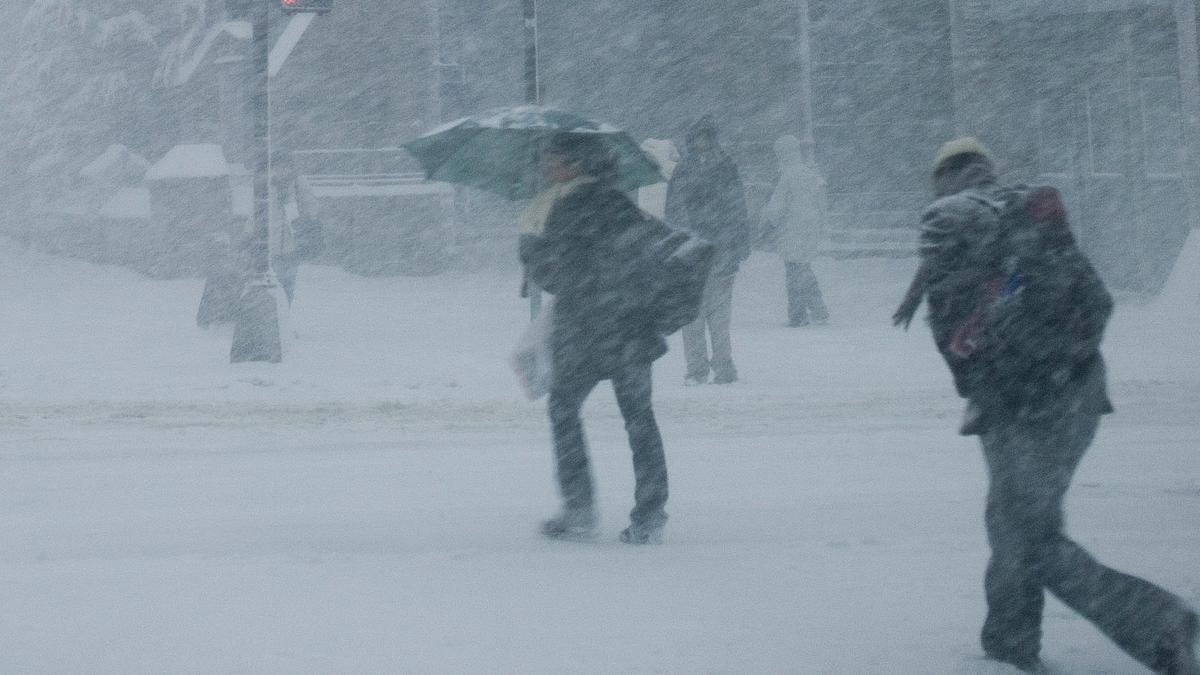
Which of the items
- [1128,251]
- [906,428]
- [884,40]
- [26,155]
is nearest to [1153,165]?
[1128,251]

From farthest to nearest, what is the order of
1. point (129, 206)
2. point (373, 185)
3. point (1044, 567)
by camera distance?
1. point (129, 206)
2. point (373, 185)
3. point (1044, 567)

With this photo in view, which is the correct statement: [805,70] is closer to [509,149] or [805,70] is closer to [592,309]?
[509,149]

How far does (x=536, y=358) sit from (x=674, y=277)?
73cm

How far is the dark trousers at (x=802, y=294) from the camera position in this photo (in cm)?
1491

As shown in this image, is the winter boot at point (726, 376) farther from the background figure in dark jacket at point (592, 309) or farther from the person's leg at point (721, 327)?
the background figure in dark jacket at point (592, 309)

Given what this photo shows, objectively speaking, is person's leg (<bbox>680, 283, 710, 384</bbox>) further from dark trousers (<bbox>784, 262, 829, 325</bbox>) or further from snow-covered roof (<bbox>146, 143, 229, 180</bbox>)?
snow-covered roof (<bbox>146, 143, 229, 180</bbox>)

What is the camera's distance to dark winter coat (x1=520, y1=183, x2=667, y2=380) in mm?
6398

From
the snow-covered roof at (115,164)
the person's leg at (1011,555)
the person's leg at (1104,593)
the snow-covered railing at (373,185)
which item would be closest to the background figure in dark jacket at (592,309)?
the person's leg at (1011,555)

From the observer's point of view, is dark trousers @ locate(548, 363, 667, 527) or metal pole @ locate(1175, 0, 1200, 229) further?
metal pole @ locate(1175, 0, 1200, 229)

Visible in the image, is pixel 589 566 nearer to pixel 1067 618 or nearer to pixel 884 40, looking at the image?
pixel 1067 618

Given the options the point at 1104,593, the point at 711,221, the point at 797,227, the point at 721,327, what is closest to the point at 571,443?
the point at 1104,593

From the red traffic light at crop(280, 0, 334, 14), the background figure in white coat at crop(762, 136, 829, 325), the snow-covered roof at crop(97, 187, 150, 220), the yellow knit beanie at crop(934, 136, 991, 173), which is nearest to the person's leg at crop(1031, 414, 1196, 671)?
→ the yellow knit beanie at crop(934, 136, 991, 173)

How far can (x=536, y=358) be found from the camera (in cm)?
664

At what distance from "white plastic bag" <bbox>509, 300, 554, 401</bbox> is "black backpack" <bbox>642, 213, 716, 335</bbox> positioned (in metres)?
0.47
